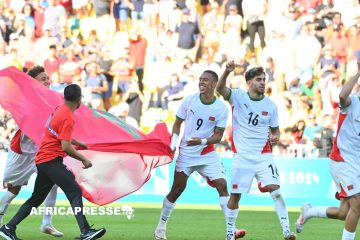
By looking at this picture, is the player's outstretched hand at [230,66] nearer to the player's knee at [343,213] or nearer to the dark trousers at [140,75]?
the player's knee at [343,213]

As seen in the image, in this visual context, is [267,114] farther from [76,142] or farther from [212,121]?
[76,142]

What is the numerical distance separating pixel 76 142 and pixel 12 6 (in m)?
18.5

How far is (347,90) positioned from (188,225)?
6.56 m

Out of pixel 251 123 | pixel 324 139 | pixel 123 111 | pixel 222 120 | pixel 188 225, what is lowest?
pixel 123 111

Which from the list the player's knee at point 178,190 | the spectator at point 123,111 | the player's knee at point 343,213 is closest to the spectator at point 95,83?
the spectator at point 123,111

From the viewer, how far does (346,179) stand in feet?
44.4

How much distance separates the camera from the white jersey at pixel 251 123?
49.4 feet

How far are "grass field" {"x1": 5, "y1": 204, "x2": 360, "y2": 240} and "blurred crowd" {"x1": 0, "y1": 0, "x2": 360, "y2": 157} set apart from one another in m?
6.50

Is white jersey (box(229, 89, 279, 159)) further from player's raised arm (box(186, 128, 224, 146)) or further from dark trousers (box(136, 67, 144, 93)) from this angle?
dark trousers (box(136, 67, 144, 93))

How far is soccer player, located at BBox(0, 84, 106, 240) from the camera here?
13961 mm

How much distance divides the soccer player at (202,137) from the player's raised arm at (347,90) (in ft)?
9.22

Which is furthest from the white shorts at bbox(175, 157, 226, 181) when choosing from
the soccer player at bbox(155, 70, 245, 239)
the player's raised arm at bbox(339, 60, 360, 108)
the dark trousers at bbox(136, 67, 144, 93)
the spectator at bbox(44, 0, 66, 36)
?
the spectator at bbox(44, 0, 66, 36)

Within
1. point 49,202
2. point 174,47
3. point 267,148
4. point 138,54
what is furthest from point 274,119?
point 138,54

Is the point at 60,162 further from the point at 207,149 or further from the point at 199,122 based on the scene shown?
the point at 207,149
